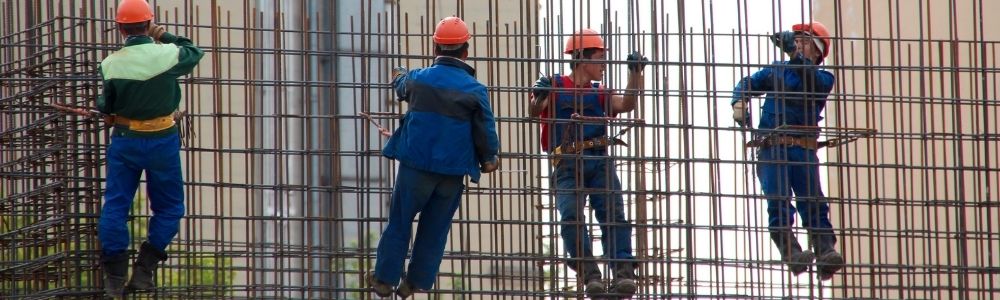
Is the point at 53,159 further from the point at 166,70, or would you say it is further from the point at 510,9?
the point at 510,9

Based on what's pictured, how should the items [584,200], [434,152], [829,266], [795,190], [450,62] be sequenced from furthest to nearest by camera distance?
[795,190] < [829,266] < [584,200] < [450,62] < [434,152]

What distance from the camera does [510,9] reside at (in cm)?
2780

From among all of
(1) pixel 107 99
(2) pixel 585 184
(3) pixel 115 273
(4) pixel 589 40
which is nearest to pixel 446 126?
(2) pixel 585 184

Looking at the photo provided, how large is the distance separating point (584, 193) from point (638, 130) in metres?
0.70

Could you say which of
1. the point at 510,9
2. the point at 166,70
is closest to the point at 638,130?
the point at 166,70

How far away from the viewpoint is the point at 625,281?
40.3ft

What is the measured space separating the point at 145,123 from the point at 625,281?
373cm

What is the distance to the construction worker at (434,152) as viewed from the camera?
11.4 metres

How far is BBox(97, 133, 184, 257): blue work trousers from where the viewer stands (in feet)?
37.8

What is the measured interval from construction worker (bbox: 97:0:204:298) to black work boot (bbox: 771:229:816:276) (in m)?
4.65

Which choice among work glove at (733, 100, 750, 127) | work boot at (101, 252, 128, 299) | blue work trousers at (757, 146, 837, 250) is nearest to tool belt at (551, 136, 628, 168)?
work glove at (733, 100, 750, 127)

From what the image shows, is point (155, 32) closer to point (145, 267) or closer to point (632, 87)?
point (145, 267)

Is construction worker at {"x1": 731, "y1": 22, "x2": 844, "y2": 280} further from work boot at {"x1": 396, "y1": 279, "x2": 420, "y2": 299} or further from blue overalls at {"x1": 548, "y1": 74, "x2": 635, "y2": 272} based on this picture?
work boot at {"x1": 396, "y1": 279, "x2": 420, "y2": 299}

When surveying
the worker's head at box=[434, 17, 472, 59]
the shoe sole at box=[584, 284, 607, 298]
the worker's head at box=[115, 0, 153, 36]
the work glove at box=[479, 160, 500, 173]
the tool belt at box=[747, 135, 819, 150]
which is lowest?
the shoe sole at box=[584, 284, 607, 298]
